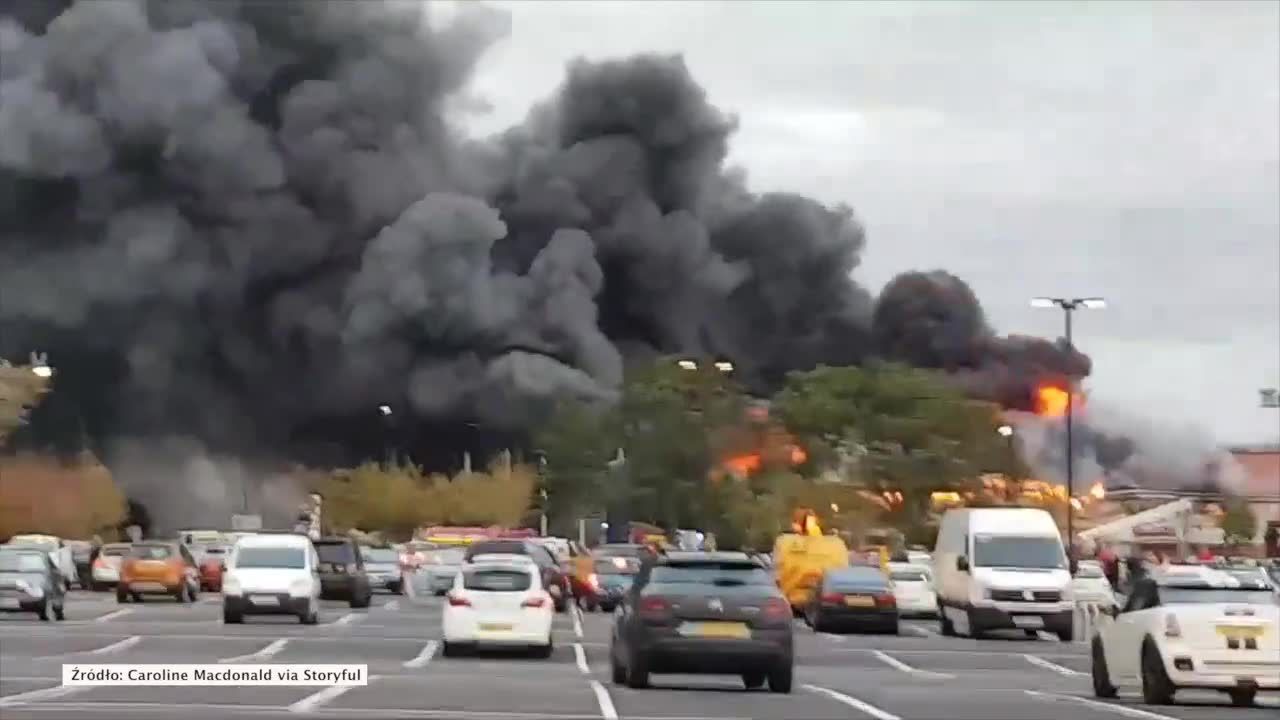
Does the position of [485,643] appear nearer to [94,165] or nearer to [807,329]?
[94,165]

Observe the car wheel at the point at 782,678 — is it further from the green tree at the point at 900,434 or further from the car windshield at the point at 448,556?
the green tree at the point at 900,434

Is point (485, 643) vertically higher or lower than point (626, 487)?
lower

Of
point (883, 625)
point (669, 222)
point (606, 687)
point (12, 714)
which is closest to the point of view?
point (12, 714)

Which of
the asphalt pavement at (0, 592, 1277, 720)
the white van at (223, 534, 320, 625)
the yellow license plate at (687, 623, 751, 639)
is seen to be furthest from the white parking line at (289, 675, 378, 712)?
the white van at (223, 534, 320, 625)

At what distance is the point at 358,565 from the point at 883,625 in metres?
12.5

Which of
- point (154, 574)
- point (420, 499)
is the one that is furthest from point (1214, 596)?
point (420, 499)

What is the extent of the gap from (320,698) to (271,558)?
19.3 m

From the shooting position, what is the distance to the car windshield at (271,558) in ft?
126

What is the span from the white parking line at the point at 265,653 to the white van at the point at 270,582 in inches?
245

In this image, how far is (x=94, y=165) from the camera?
3824 inches

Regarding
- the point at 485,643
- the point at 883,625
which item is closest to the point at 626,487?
the point at 883,625

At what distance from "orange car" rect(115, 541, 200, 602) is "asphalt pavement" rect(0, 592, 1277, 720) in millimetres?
7176

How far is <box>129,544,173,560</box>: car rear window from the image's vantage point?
49.5 m

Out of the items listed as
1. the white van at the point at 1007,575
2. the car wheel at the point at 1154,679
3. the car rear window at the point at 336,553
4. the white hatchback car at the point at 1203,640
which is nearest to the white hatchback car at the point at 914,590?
the white van at the point at 1007,575
